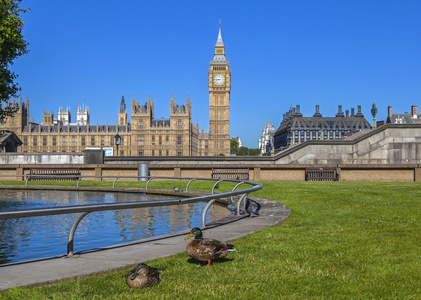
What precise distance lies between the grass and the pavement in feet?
0.60

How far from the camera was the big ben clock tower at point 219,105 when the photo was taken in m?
157

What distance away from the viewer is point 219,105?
522ft

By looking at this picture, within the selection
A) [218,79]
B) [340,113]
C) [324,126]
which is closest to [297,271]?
[218,79]

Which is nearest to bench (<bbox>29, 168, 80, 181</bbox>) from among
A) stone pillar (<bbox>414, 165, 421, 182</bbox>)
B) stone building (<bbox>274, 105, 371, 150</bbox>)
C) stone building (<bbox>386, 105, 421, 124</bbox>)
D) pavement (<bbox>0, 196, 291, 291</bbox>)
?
pavement (<bbox>0, 196, 291, 291</bbox>)

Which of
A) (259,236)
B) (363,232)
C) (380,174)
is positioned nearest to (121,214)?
(259,236)

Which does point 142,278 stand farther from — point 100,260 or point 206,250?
point 100,260

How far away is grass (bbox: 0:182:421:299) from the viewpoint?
429 cm

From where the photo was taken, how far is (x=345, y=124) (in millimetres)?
182375

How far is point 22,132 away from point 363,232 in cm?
14704

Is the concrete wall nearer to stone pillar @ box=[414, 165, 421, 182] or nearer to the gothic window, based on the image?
stone pillar @ box=[414, 165, 421, 182]

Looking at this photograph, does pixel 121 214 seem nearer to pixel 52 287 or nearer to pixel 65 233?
pixel 65 233

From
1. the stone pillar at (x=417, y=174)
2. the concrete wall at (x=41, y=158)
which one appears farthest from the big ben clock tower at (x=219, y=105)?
the stone pillar at (x=417, y=174)

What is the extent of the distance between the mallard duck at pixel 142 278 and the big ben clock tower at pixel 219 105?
151413 millimetres

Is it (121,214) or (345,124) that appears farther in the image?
(345,124)
